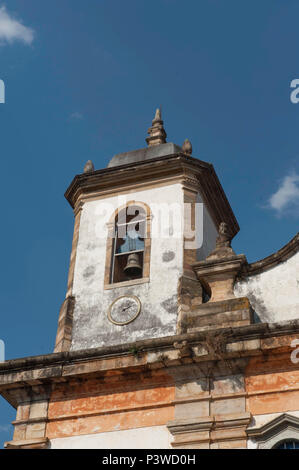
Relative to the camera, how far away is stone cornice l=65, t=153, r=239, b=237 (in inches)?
645

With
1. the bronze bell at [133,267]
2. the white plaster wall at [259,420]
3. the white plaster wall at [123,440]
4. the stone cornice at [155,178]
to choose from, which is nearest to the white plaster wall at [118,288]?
the stone cornice at [155,178]

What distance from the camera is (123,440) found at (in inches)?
518

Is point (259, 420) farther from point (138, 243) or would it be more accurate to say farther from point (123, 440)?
point (138, 243)

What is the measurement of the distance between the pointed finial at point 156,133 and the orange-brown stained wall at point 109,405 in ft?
20.3

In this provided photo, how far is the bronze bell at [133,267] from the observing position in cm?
1554

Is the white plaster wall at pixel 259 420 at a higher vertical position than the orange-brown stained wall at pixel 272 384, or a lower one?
lower

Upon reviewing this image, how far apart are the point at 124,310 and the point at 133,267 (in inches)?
38.1

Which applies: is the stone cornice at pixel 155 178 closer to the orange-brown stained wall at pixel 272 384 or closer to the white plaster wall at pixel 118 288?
the white plaster wall at pixel 118 288

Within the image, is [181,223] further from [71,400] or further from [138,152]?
[71,400]

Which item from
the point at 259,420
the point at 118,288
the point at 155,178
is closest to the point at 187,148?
the point at 155,178

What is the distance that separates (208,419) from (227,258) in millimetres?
2844

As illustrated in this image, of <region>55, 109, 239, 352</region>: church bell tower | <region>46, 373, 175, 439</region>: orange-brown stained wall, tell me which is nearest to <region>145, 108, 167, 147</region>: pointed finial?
<region>55, 109, 239, 352</region>: church bell tower

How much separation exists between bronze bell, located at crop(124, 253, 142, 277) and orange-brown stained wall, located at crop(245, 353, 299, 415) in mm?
3225

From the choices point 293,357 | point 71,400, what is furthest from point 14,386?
point 293,357
